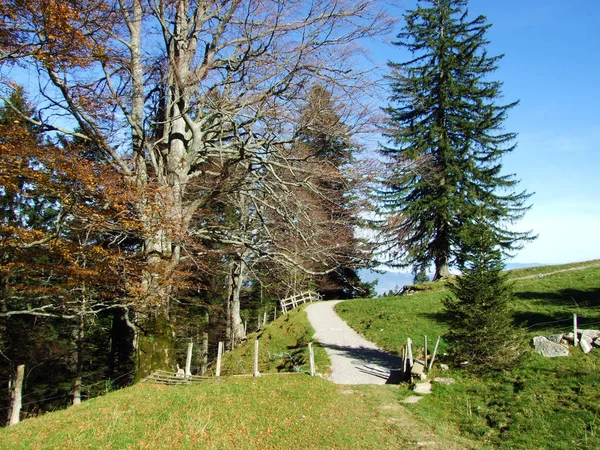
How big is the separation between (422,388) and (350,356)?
4.85 m

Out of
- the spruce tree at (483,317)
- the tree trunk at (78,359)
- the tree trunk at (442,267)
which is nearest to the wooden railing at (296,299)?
the tree trunk at (442,267)

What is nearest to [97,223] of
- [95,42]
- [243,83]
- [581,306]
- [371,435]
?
[95,42]

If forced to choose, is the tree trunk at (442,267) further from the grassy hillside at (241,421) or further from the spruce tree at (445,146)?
the grassy hillside at (241,421)

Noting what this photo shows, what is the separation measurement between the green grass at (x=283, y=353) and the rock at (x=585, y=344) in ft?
24.9

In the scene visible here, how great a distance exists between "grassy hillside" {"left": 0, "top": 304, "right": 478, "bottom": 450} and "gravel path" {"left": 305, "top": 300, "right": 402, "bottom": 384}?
4.92 feet

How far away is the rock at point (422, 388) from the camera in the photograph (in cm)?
1057

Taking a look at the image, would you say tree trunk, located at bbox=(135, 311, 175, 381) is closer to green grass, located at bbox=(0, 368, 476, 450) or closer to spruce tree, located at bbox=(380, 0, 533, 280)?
green grass, located at bbox=(0, 368, 476, 450)

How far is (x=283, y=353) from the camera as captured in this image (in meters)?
16.8

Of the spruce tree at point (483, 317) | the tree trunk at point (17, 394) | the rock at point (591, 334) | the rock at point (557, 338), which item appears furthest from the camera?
the rock at point (557, 338)

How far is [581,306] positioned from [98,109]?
64.1 feet

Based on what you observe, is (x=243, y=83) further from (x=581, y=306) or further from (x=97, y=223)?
(x=581, y=306)

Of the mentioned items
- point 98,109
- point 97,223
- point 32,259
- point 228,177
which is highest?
point 98,109

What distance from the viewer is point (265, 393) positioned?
32.9ft

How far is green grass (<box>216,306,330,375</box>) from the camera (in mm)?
14941
